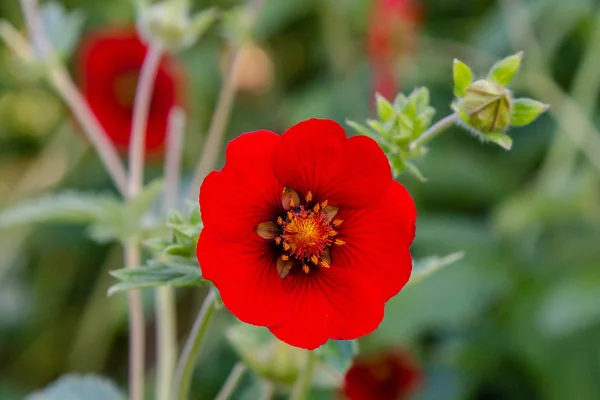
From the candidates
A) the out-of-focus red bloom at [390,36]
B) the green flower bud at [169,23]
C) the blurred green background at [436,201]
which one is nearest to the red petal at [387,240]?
the green flower bud at [169,23]

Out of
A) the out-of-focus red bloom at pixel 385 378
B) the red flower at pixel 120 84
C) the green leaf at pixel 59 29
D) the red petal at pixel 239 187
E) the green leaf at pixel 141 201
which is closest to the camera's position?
the red petal at pixel 239 187

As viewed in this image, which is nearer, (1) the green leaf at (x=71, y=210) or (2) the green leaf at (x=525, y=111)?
(2) the green leaf at (x=525, y=111)

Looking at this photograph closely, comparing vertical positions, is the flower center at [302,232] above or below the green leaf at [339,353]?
above

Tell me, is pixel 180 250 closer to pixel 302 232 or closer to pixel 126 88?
pixel 302 232

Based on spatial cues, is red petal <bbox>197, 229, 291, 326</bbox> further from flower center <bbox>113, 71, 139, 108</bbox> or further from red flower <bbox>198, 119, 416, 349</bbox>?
flower center <bbox>113, 71, 139, 108</bbox>

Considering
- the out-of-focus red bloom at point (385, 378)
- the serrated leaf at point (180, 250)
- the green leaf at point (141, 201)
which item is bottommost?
the out-of-focus red bloom at point (385, 378)

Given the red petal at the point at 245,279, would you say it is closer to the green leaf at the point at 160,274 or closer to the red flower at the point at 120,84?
the green leaf at the point at 160,274

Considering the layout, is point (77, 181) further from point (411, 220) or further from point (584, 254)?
point (411, 220)

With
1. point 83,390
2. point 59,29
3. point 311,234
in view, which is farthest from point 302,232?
point 59,29

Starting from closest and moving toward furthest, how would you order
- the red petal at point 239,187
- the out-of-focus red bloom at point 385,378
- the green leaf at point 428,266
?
the red petal at point 239,187
the green leaf at point 428,266
the out-of-focus red bloom at point 385,378
